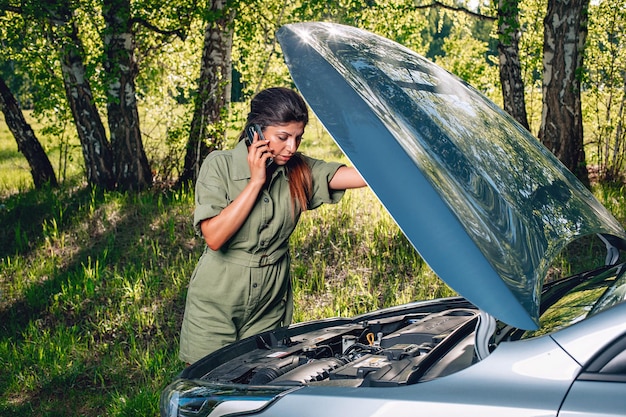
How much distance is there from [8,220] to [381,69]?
7374mm

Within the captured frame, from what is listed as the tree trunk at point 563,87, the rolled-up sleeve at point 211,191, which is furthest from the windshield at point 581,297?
the tree trunk at point 563,87

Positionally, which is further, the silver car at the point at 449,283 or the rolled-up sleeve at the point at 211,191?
the rolled-up sleeve at the point at 211,191

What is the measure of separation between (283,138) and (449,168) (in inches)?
37.5

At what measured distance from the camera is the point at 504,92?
919 centimetres

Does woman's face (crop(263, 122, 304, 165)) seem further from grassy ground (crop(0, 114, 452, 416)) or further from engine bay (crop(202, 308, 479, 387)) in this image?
grassy ground (crop(0, 114, 452, 416))

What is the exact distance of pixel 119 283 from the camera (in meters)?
7.34

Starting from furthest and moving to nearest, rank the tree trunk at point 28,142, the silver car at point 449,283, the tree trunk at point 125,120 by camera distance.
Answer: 1. the tree trunk at point 28,142
2. the tree trunk at point 125,120
3. the silver car at point 449,283

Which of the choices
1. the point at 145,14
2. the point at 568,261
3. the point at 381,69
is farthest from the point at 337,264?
the point at 381,69

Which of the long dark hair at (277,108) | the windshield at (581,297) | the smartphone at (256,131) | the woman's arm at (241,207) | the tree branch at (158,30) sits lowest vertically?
the windshield at (581,297)

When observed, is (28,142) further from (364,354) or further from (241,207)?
(364,354)

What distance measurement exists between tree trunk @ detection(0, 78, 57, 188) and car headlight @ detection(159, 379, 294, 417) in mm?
8157

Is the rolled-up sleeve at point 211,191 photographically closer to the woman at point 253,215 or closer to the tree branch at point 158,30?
the woman at point 253,215

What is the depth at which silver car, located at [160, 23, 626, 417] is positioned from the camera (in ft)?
6.93

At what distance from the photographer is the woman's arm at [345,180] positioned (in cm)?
364
